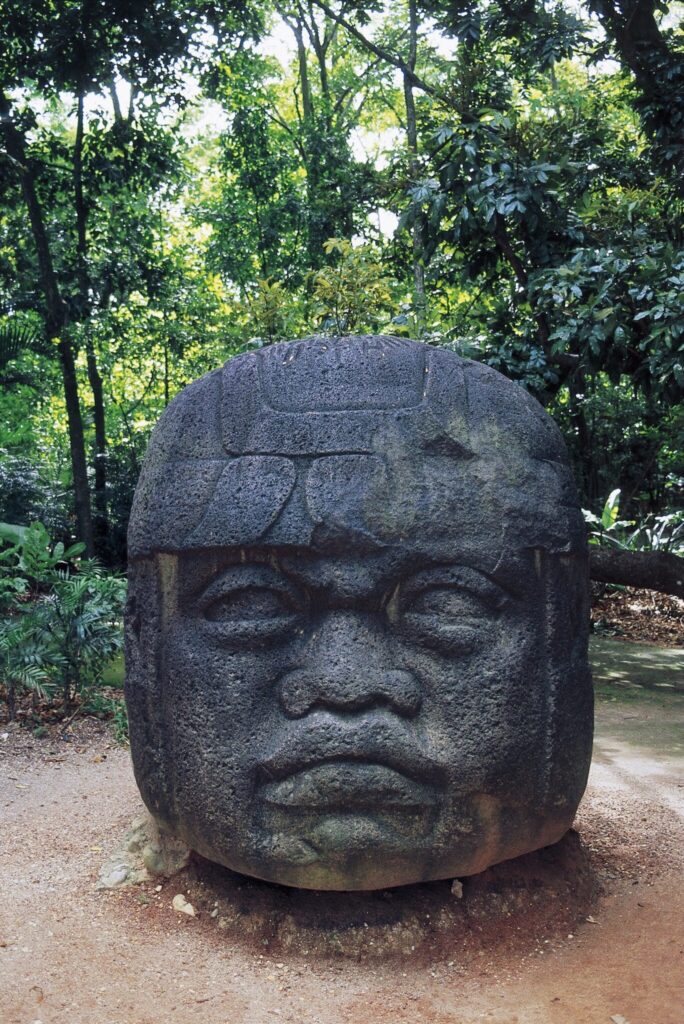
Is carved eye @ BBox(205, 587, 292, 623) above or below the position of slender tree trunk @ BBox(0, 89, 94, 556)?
below

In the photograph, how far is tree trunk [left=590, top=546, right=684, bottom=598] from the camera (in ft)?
Result: 28.2

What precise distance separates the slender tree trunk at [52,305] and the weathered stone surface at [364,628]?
317 inches

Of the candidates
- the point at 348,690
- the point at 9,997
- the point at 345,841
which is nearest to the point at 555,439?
the point at 348,690

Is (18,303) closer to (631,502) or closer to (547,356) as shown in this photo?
(547,356)

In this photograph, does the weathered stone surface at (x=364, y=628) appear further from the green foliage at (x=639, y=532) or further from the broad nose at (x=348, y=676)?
the green foliage at (x=639, y=532)

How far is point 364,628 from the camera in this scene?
3.54m

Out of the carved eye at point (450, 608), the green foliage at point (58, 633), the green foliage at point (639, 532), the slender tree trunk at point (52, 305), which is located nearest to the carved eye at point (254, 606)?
the carved eye at point (450, 608)

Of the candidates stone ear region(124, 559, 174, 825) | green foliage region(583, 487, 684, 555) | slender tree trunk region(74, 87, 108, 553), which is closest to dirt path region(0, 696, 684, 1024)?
Result: stone ear region(124, 559, 174, 825)

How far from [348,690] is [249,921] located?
1054 millimetres

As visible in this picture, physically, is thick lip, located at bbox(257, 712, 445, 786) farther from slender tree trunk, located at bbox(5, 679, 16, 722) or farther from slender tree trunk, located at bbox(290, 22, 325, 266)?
slender tree trunk, located at bbox(290, 22, 325, 266)

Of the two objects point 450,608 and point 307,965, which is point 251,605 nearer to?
point 450,608

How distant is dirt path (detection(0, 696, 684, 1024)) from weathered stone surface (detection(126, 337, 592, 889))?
318 mm

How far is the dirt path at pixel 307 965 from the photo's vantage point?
3.18m

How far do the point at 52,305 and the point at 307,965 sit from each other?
9.75 m
